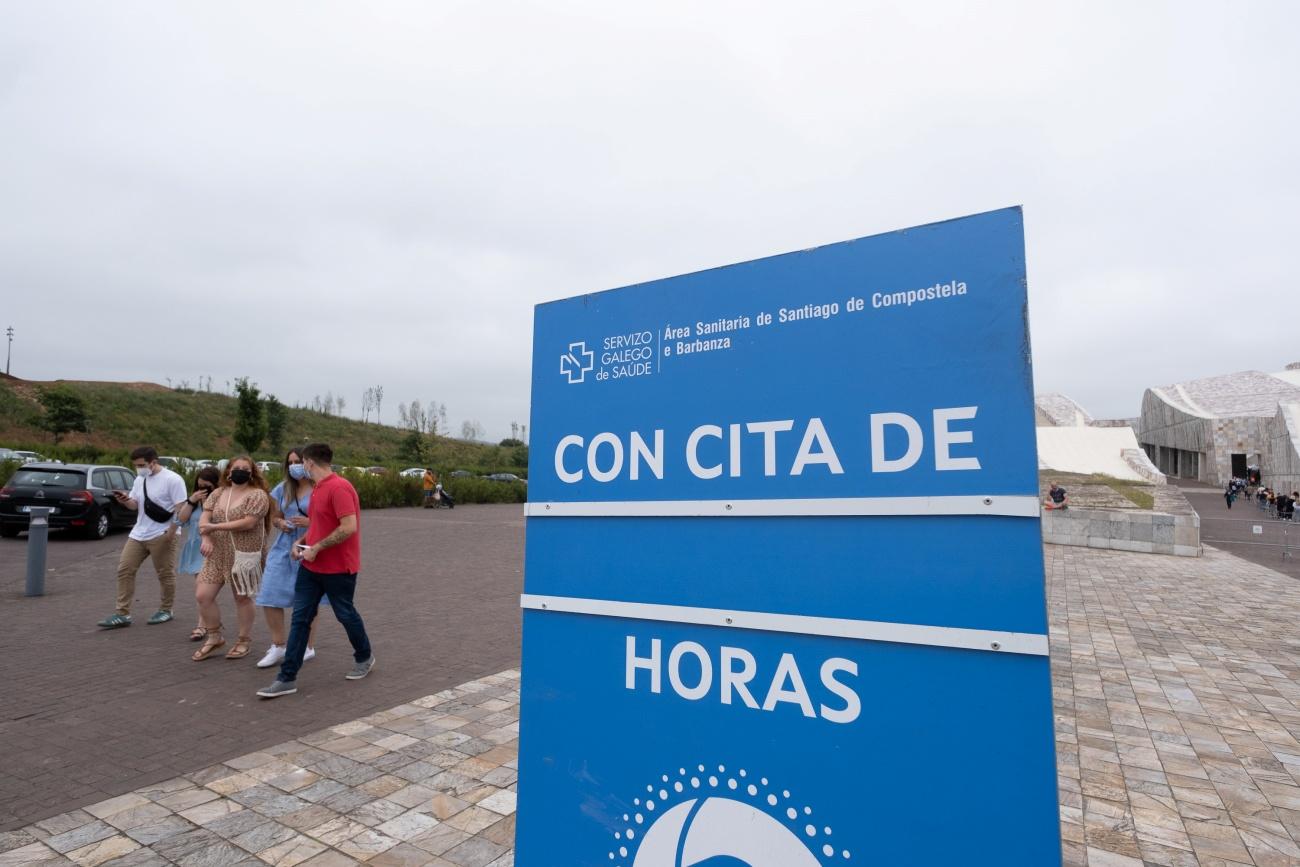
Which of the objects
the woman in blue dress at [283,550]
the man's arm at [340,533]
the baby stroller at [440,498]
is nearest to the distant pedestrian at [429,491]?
the baby stroller at [440,498]

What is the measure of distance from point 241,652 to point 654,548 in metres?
5.68

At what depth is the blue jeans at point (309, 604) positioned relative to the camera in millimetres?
4918

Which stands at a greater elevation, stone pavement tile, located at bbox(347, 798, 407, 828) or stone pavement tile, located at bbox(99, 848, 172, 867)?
stone pavement tile, located at bbox(347, 798, 407, 828)

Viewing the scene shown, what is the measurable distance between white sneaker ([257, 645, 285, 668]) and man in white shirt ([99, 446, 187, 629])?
2.07m

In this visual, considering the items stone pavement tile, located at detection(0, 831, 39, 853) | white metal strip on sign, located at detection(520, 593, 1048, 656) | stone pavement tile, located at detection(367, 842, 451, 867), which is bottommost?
stone pavement tile, located at detection(367, 842, 451, 867)

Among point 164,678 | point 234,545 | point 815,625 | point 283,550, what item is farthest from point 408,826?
point 234,545

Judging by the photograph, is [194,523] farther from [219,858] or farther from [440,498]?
[440,498]

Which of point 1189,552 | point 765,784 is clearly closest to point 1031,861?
point 765,784

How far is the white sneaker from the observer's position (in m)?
5.59

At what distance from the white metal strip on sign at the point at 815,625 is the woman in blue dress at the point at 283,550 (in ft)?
13.6

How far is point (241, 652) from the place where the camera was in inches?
232

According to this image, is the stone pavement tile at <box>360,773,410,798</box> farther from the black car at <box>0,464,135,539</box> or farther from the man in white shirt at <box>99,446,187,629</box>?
the black car at <box>0,464,135,539</box>

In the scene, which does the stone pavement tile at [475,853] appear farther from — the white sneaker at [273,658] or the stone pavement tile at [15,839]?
the white sneaker at [273,658]

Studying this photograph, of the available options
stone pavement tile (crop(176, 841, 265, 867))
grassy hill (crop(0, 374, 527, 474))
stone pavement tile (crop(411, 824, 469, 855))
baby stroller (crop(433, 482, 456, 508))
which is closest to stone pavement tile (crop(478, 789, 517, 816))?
stone pavement tile (crop(411, 824, 469, 855))
